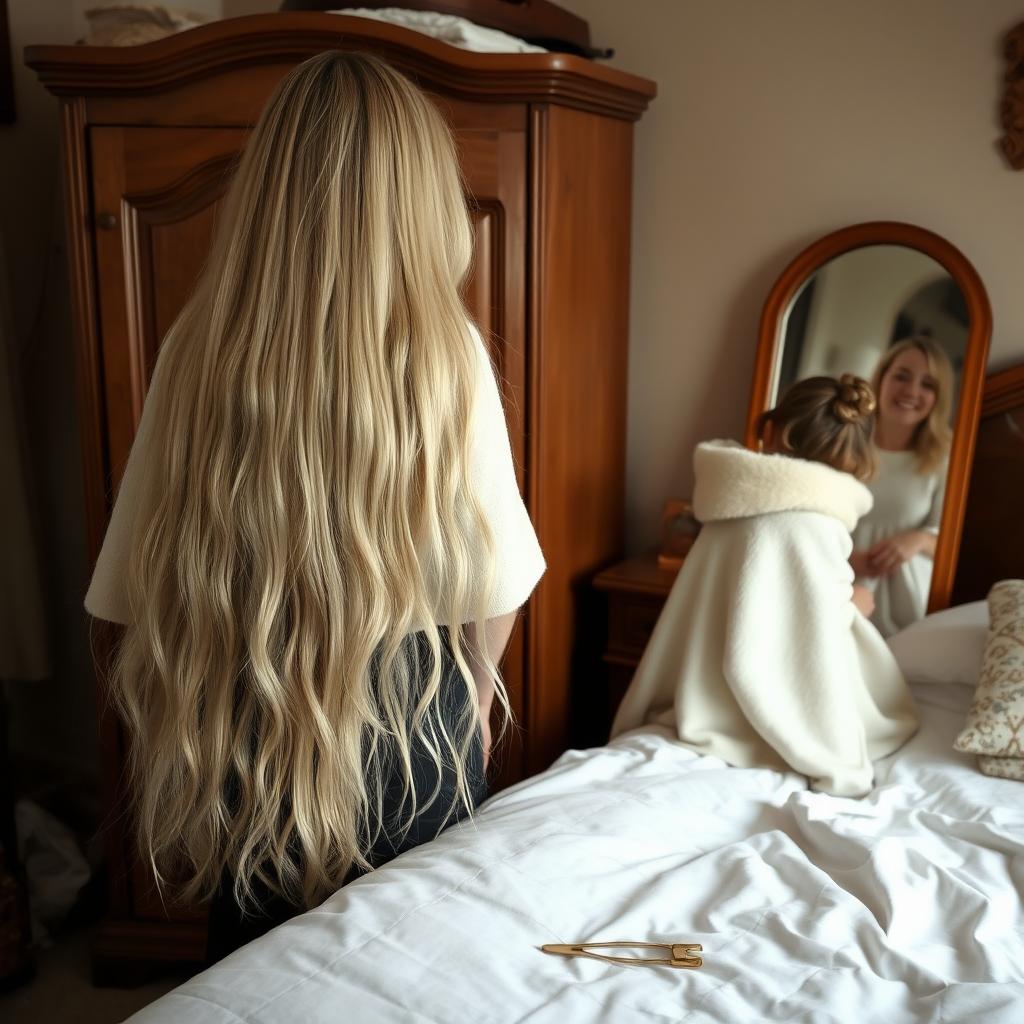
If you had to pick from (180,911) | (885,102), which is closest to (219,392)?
(180,911)

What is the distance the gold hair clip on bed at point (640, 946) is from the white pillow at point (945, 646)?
928mm

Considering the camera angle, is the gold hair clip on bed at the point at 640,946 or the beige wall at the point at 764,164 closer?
the gold hair clip on bed at the point at 640,946

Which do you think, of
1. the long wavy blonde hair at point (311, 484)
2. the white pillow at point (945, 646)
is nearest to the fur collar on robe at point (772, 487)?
the white pillow at point (945, 646)

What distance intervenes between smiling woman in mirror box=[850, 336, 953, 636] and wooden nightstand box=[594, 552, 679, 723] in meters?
0.39

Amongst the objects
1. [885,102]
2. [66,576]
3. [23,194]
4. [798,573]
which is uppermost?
[885,102]

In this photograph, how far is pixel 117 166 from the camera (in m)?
2.00

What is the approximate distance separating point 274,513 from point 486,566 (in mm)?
264

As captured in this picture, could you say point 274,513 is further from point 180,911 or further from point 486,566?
point 180,911

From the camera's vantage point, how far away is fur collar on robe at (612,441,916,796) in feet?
5.86

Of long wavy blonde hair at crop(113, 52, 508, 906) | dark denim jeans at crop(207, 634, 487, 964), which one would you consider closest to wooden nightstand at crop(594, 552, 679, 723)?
dark denim jeans at crop(207, 634, 487, 964)

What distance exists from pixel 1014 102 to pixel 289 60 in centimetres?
133

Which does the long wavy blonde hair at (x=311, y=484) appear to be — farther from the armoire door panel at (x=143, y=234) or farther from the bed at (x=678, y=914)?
the armoire door panel at (x=143, y=234)

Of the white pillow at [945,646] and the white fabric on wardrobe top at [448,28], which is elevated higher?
the white fabric on wardrobe top at [448,28]

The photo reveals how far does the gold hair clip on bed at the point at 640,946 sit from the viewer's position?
1.20 metres
